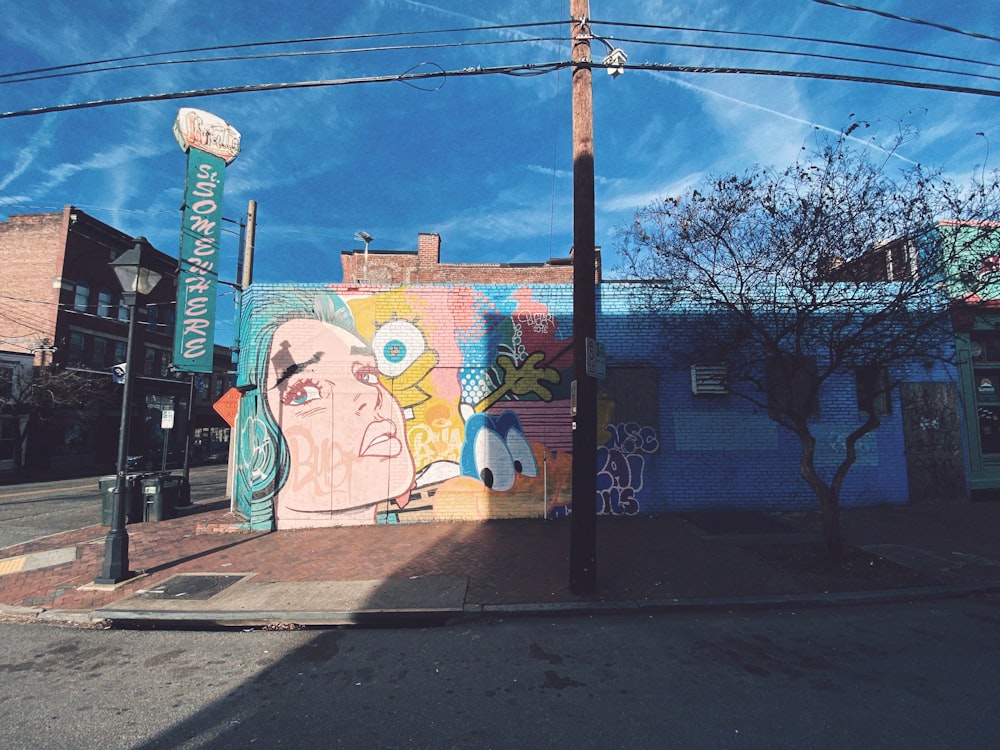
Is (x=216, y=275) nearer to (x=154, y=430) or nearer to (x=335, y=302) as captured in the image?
(x=335, y=302)

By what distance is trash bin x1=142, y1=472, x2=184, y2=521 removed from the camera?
1214 centimetres

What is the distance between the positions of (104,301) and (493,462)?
31371 mm

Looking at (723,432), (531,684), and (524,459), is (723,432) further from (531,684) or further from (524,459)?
(531,684)

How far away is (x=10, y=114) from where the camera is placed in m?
6.49

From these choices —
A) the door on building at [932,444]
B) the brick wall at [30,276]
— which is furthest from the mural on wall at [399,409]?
the brick wall at [30,276]

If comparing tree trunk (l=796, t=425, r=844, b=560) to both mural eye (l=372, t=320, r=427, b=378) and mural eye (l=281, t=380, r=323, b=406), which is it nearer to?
mural eye (l=372, t=320, r=427, b=378)

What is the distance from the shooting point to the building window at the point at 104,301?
29891 millimetres

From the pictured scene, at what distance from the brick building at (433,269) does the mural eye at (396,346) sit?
48.0 ft

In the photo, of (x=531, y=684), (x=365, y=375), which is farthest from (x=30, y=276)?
(x=531, y=684)

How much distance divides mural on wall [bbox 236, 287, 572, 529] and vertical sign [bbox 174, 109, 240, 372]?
4.99 feet

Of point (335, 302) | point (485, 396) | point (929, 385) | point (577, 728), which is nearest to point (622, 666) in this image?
point (577, 728)

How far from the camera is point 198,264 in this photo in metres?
11.9

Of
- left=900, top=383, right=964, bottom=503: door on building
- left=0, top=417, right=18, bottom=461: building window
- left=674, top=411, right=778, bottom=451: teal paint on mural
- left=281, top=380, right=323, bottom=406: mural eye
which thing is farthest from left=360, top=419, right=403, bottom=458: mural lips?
left=0, top=417, right=18, bottom=461: building window

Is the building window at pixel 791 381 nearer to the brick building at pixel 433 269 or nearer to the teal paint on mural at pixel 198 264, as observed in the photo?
the teal paint on mural at pixel 198 264
